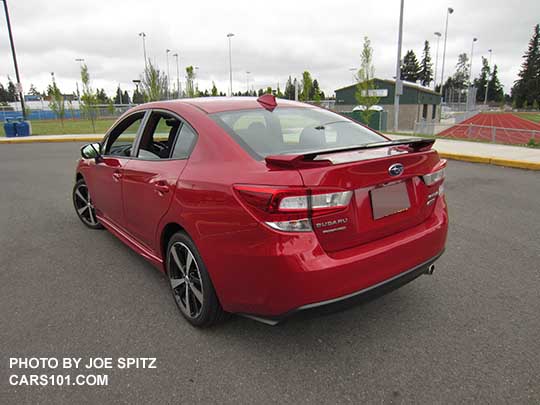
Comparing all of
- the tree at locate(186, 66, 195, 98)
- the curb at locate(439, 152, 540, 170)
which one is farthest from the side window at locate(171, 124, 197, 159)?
the tree at locate(186, 66, 195, 98)

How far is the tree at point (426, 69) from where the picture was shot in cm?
10844

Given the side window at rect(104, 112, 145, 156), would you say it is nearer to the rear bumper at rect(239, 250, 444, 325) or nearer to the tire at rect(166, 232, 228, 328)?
the tire at rect(166, 232, 228, 328)

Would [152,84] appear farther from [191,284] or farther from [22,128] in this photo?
[191,284]

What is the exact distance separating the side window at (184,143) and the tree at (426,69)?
118 metres

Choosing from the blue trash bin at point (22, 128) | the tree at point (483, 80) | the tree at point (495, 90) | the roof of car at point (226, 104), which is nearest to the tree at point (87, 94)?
the blue trash bin at point (22, 128)

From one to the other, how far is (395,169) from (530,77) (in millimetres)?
119593

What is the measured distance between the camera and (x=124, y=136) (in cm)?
405

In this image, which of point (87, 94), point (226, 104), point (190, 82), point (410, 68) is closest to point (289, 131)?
point (226, 104)

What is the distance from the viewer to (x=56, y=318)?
2904 mm

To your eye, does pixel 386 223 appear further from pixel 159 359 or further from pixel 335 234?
pixel 159 359

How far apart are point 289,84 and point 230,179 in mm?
83646

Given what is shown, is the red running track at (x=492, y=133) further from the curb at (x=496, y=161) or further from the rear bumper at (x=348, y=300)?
the rear bumper at (x=348, y=300)

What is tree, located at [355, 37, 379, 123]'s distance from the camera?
875 inches

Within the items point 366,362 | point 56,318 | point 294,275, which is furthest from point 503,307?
point 56,318
